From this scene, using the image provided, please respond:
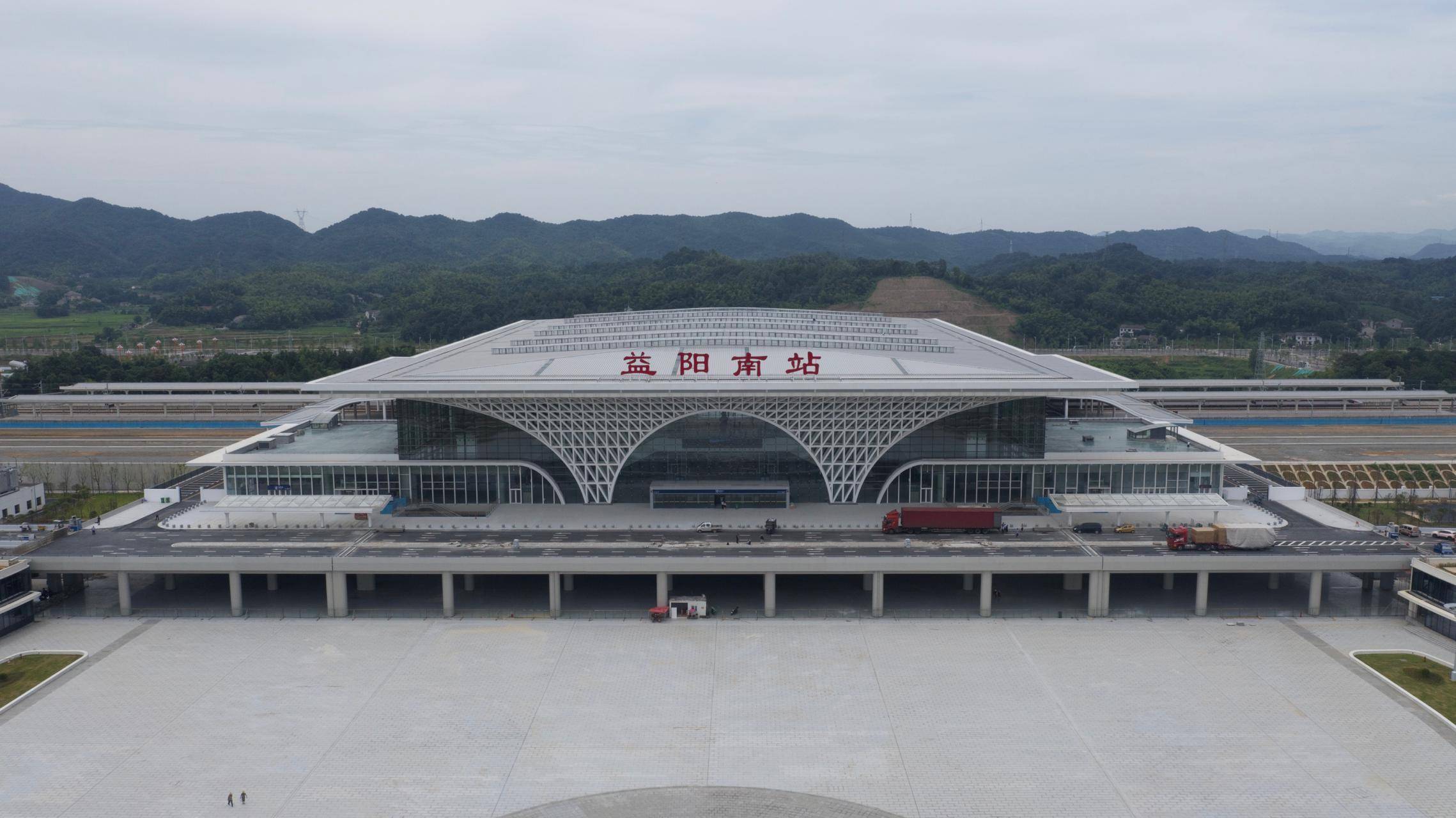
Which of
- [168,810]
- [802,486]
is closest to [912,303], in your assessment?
[802,486]

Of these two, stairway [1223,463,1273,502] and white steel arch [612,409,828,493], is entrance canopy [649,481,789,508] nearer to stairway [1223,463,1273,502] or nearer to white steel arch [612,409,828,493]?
white steel arch [612,409,828,493]

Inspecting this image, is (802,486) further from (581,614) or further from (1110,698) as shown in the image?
(1110,698)

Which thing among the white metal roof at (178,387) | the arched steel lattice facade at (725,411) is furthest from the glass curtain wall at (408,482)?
the white metal roof at (178,387)

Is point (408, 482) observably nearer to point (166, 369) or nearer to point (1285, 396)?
point (166, 369)

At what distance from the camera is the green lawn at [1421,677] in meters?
43.8

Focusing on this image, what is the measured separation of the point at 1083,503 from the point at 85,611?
2316 inches

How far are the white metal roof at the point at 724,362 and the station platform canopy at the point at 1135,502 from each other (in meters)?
7.72

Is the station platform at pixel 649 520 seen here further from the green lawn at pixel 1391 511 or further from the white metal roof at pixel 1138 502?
the green lawn at pixel 1391 511

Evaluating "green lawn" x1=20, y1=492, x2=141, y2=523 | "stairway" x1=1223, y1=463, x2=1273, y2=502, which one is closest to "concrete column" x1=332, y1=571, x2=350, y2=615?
"green lawn" x1=20, y1=492, x2=141, y2=523

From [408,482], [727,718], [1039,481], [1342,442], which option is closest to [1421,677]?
[1039,481]

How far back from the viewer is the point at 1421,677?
152 feet

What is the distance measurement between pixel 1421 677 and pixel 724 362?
1749 inches

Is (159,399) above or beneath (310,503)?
above

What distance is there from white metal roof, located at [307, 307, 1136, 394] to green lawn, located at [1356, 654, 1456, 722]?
63.8ft
